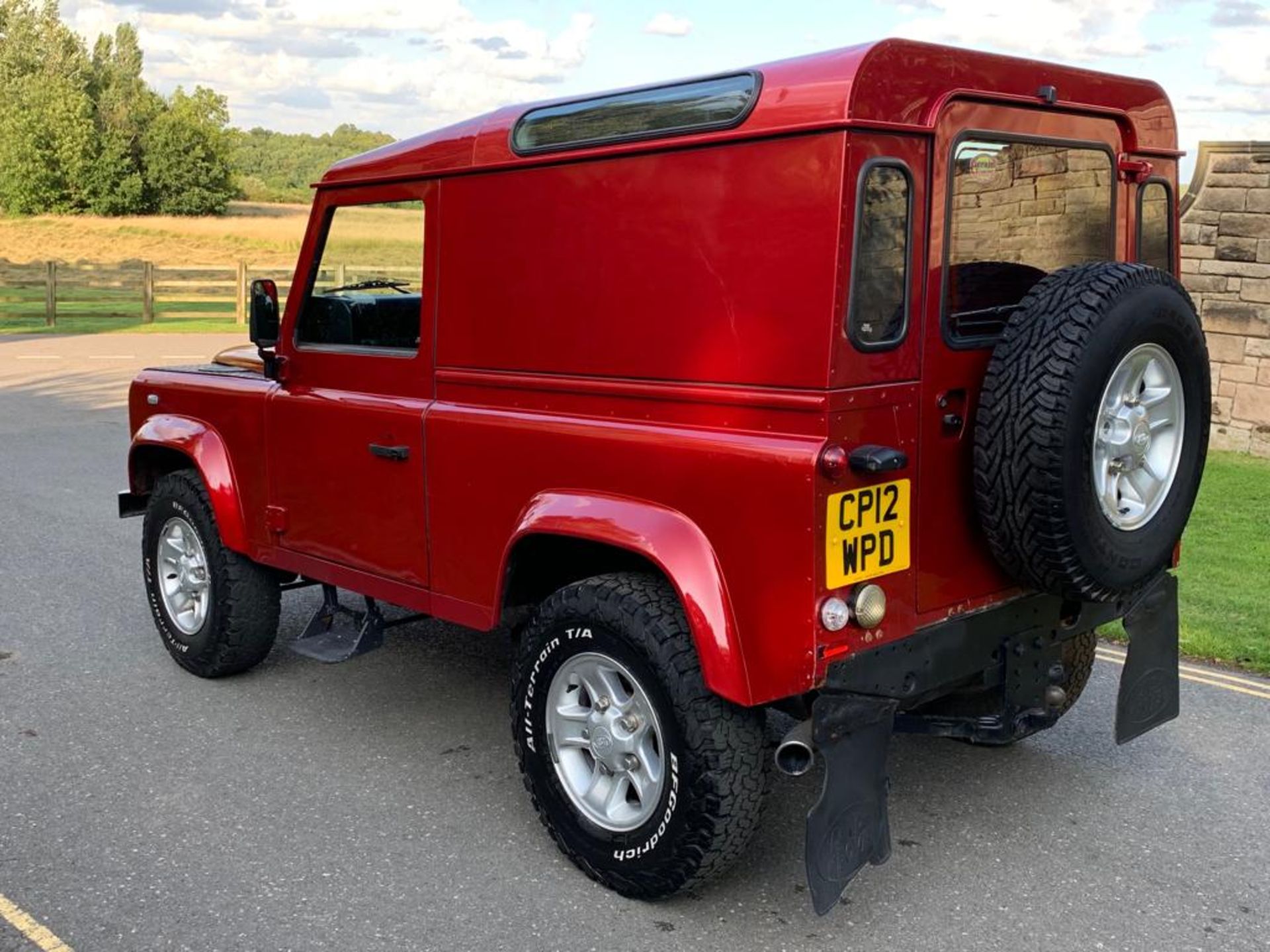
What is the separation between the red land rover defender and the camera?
10.4 ft

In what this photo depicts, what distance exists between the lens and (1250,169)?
10766mm

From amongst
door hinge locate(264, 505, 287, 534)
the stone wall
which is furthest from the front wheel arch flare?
the stone wall

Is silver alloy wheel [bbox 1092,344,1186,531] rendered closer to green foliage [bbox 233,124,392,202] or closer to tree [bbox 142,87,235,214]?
green foliage [bbox 233,124,392,202]

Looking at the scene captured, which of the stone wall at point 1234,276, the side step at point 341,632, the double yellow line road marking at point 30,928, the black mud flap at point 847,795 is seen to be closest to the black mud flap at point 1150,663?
the black mud flap at point 847,795

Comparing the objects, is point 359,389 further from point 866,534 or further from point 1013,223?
point 1013,223

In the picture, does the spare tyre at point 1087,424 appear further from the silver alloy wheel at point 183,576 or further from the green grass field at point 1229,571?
the silver alloy wheel at point 183,576

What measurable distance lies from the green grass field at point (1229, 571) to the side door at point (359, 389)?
363cm

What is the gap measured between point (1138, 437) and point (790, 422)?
1.08 meters

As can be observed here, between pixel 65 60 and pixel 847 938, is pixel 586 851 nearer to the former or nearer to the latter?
pixel 847 938

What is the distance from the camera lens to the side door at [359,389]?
14.0ft

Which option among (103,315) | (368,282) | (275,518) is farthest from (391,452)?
(103,315)

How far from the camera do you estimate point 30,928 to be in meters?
3.37

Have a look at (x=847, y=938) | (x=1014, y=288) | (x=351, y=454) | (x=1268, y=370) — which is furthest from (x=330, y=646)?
(x=1268, y=370)

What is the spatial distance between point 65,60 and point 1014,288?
2934 inches
